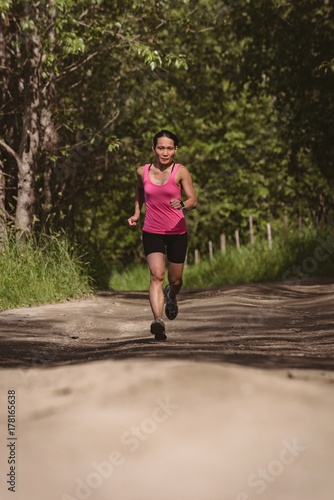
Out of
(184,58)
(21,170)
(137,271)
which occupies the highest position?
(184,58)

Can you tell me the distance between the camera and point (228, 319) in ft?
37.6

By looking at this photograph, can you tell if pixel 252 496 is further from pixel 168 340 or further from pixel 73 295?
pixel 73 295

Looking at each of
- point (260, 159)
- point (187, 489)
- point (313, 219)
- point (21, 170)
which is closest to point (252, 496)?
point (187, 489)

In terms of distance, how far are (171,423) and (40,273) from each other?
9530 mm

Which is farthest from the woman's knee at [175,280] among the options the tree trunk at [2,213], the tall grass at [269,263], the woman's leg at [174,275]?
the tall grass at [269,263]

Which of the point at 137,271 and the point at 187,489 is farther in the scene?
the point at 137,271

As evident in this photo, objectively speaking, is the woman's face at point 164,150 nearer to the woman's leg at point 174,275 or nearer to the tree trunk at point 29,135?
the woman's leg at point 174,275

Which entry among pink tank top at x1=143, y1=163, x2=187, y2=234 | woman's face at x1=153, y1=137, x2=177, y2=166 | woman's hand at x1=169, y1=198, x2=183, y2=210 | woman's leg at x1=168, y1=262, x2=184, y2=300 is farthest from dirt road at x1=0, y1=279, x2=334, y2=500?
woman's face at x1=153, y1=137, x2=177, y2=166

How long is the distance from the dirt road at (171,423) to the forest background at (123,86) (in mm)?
7770

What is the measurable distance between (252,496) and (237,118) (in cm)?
2816

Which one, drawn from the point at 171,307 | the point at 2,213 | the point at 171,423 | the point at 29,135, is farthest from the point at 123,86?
the point at 171,423

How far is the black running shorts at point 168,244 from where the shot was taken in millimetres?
8945

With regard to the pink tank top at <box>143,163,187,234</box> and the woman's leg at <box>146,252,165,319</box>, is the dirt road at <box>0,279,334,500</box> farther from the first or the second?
the pink tank top at <box>143,163,187,234</box>

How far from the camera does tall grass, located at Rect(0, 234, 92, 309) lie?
13.4m
